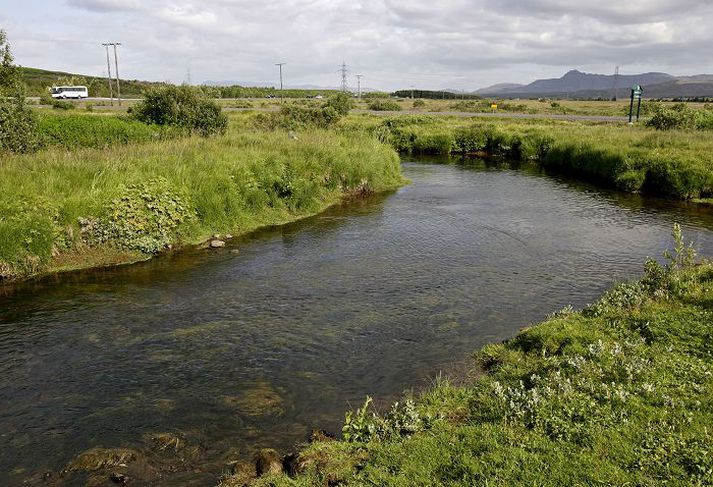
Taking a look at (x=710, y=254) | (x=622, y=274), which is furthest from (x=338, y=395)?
(x=710, y=254)

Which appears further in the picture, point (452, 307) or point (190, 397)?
point (452, 307)

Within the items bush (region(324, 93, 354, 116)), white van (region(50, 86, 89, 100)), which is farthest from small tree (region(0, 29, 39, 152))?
white van (region(50, 86, 89, 100))

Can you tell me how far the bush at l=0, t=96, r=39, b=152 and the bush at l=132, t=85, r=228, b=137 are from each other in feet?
39.0

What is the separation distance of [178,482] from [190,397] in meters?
2.63

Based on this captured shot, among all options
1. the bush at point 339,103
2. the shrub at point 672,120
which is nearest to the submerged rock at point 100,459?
the shrub at point 672,120

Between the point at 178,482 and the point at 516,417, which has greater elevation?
the point at 516,417

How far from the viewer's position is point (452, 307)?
1564 centimetres

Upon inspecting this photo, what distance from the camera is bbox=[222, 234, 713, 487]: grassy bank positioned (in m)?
7.32

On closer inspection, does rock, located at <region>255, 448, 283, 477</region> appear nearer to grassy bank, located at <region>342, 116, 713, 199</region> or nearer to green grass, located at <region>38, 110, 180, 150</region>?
green grass, located at <region>38, 110, 180, 150</region>

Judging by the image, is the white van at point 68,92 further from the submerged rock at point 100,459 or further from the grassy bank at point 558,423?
the grassy bank at point 558,423

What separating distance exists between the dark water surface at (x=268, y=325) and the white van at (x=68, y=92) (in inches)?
4330

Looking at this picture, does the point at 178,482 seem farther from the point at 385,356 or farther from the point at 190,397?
the point at 385,356

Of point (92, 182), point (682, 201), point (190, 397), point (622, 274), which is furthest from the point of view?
point (682, 201)

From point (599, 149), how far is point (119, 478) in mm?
40511
